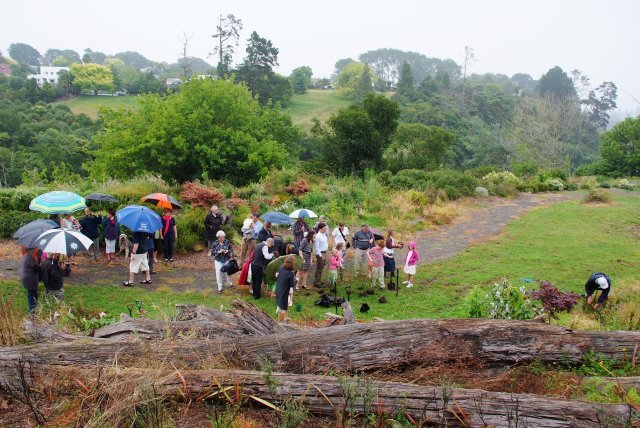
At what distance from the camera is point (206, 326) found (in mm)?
5430

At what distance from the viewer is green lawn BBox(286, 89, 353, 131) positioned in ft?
243

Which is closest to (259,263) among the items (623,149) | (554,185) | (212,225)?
(212,225)

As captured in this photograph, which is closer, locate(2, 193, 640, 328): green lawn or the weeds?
the weeds

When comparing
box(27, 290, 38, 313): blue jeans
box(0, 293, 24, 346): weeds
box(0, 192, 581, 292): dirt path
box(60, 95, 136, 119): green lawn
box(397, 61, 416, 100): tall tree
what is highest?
box(397, 61, 416, 100): tall tree

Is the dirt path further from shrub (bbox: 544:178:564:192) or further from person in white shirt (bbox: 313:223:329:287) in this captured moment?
shrub (bbox: 544:178:564:192)

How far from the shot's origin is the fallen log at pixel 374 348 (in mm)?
4668

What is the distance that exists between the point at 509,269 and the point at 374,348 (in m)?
9.66

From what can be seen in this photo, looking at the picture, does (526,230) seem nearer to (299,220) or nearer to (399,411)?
(299,220)

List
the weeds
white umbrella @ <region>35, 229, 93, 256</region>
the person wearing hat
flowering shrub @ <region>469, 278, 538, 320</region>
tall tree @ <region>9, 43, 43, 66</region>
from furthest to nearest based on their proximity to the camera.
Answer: tall tree @ <region>9, 43, 43, 66</region> < the person wearing hat < white umbrella @ <region>35, 229, 93, 256</region> < flowering shrub @ <region>469, 278, 538, 320</region> < the weeds

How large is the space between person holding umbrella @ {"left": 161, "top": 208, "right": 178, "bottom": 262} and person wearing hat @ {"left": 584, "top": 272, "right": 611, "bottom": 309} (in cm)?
962

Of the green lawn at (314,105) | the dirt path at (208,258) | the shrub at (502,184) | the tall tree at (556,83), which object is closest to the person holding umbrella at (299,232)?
the dirt path at (208,258)

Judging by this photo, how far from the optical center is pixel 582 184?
1168 inches

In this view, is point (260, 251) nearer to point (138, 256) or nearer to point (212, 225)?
point (138, 256)

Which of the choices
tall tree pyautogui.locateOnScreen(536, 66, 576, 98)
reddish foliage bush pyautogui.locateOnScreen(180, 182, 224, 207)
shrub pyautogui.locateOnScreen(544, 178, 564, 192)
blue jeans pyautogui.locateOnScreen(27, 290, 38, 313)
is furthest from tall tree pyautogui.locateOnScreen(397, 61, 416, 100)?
blue jeans pyautogui.locateOnScreen(27, 290, 38, 313)
